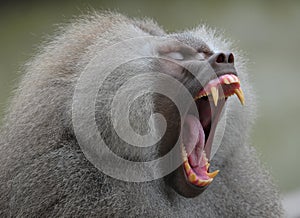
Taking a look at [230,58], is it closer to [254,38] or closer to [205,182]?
[205,182]

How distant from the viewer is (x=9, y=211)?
223 centimetres

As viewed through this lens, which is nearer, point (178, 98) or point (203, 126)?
point (178, 98)

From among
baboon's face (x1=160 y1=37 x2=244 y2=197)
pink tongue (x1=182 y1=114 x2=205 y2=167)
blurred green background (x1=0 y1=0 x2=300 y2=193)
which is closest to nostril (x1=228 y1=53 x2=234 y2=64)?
baboon's face (x1=160 y1=37 x2=244 y2=197)

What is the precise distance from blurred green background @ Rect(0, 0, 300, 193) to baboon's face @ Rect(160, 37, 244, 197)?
255 cm

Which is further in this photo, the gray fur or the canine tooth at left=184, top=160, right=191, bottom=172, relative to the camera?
the canine tooth at left=184, top=160, right=191, bottom=172

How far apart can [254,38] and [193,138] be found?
128 inches

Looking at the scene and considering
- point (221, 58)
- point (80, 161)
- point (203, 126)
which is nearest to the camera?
point (80, 161)

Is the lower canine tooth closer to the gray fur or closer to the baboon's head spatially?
the baboon's head

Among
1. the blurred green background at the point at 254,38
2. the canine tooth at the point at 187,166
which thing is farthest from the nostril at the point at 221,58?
the blurred green background at the point at 254,38

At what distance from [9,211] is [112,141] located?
0.43 m

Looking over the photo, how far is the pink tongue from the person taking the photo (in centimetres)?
233

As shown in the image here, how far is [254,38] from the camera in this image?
214 inches

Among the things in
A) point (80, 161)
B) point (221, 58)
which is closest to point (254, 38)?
point (221, 58)

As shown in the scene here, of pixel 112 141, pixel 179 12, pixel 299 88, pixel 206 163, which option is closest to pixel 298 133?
pixel 299 88
